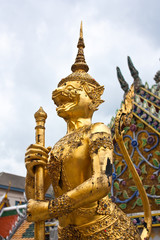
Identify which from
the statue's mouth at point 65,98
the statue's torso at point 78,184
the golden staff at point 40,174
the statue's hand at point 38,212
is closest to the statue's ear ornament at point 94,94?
the statue's mouth at point 65,98

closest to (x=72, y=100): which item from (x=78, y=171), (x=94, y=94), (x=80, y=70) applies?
(x=94, y=94)

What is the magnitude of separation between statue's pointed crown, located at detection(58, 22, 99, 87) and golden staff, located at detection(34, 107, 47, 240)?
40cm

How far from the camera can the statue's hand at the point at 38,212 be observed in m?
2.09

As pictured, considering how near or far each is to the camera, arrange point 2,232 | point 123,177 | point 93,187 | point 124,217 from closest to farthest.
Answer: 1. point 93,187
2. point 124,217
3. point 123,177
4. point 2,232

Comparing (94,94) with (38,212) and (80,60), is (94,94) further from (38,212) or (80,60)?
(38,212)

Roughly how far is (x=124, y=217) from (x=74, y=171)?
1.77 ft

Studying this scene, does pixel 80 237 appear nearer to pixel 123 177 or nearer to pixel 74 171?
pixel 74 171

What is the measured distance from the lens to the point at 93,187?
81.6 inches

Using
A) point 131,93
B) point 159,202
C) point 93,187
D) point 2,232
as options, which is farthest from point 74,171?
point 2,232

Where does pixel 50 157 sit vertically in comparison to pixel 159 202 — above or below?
below

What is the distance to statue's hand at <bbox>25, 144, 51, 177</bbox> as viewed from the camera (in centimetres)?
237

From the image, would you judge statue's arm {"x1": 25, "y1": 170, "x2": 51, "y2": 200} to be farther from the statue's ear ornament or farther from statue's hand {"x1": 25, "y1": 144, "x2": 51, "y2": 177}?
the statue's ear ornament

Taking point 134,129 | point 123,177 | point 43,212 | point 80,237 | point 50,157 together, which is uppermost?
point 134,129

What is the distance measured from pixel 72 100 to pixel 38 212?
3.23 ft
